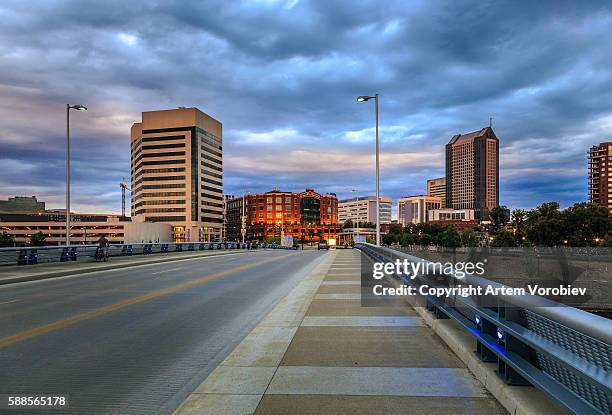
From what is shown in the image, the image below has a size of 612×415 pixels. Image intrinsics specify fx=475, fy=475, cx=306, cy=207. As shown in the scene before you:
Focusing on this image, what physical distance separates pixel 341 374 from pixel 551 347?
2894 mm

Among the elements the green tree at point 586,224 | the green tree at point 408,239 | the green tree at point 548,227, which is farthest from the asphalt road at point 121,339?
the green tree at point 408,239

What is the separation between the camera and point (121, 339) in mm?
8219

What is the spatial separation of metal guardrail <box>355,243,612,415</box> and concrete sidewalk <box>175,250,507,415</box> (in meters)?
0.59

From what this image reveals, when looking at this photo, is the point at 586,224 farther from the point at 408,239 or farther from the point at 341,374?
the point at 341,374

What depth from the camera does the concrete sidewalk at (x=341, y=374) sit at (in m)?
4.82

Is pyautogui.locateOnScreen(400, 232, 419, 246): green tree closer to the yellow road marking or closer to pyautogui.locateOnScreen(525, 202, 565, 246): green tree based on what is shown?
pyautogui.locateOnScreen(525, 202, 565, 246): green tree

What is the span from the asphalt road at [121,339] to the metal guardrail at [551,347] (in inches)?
136

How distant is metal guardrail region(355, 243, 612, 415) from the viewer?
2.97 m

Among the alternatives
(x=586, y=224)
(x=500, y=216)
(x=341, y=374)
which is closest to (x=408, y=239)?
(x=500, y=216)

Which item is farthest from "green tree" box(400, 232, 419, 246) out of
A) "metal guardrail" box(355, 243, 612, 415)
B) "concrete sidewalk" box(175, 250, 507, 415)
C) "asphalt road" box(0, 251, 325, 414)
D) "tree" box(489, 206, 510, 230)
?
"metal guardrail" box(355, 243, 612, 415)

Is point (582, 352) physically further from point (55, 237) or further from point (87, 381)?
point (55, 237)

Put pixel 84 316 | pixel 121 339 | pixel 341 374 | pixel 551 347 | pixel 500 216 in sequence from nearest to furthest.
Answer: pixel 551 347 → pixel 341 374 → pixel 121 339 → pixel 84 316 → pixel 500 216

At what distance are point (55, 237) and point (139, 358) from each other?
20621cm

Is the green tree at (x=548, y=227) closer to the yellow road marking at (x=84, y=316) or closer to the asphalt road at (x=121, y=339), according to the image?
the asphalt road at (x=121, y=339)
